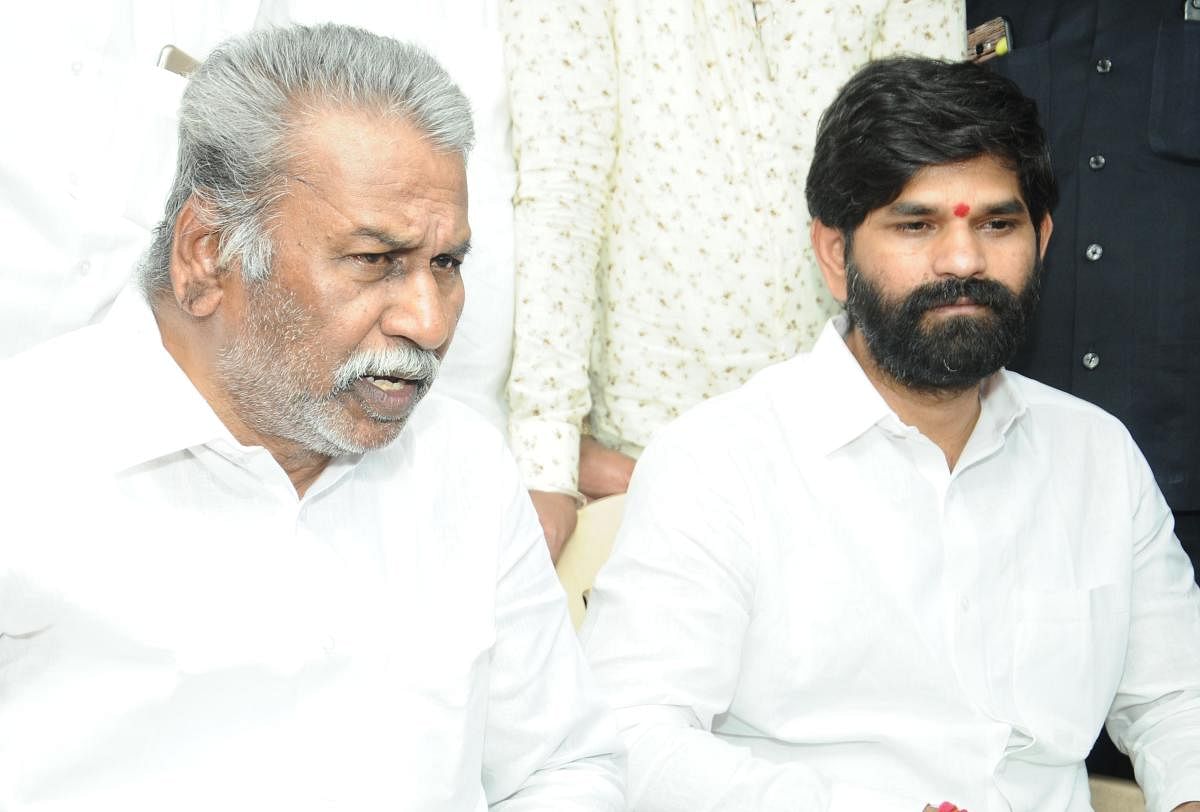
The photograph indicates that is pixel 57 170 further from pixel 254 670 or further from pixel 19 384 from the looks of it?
pixel 254 670

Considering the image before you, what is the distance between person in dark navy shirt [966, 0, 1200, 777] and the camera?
8.82 feet

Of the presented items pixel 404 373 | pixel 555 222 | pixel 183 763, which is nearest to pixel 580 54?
pixel 555 222

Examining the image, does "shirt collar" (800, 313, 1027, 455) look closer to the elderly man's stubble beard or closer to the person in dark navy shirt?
the person in dark navy shirt

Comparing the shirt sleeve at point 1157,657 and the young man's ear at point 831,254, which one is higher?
the young man's ear at point 831,254

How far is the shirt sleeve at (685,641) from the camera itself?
6.75 ft

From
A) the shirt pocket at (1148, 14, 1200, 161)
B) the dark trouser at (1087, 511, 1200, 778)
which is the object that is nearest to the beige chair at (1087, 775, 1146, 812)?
the dark trouser at (1087, 511, 1200, 778)

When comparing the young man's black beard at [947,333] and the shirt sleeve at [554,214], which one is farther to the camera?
the shirt sleeve at [554,214]

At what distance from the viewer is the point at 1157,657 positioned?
2445 mm

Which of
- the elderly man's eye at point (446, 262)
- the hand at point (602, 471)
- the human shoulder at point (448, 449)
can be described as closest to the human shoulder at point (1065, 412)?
the hand at point (602, 471)

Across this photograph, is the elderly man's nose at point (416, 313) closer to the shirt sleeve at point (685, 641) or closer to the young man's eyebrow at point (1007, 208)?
the shirt sleeve at point (685, 641)

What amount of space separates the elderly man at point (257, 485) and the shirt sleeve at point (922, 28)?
4.32ft

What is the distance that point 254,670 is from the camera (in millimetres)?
1642

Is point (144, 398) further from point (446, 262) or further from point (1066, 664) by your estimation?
point (1066, 664)

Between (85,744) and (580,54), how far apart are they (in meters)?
1.66
